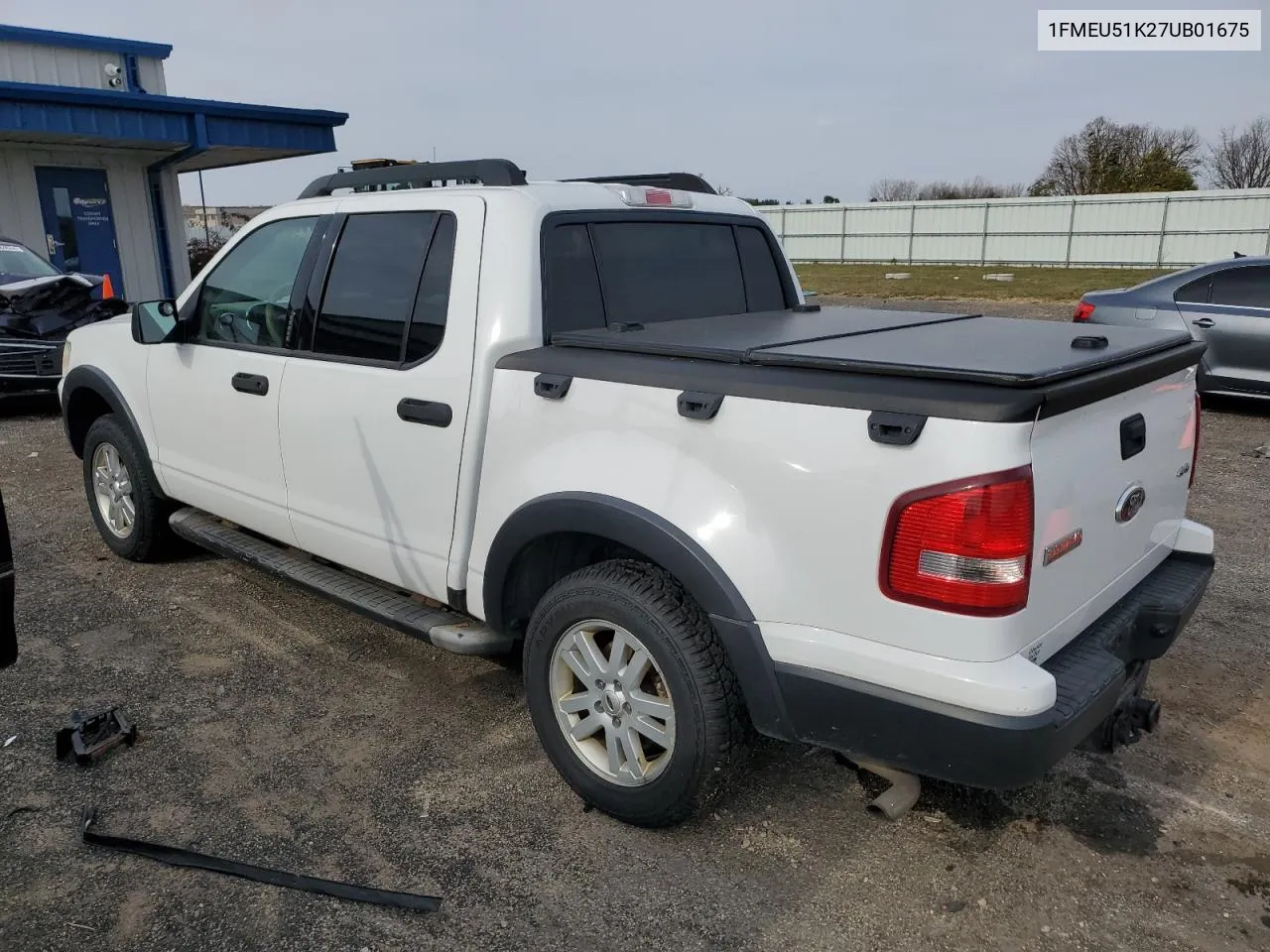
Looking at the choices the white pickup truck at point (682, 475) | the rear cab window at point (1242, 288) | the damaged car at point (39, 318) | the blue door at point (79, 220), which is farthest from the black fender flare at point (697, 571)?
the blue door at point (79, 220)

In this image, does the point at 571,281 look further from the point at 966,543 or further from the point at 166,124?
the point at 166,124

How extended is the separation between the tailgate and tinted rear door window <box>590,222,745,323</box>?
1666 millimetres

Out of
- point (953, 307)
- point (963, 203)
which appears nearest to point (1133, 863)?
point (953, 307)

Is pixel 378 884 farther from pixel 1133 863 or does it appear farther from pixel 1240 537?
pixel 1240 537

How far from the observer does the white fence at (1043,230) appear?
105ft

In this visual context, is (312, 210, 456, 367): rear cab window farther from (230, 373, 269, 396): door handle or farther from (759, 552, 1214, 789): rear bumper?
(759, 552, 1214, 789): rear bumper

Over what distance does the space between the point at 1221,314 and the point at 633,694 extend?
8368mm

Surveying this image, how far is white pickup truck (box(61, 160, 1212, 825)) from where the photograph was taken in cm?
228

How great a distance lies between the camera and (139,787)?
3236 mm

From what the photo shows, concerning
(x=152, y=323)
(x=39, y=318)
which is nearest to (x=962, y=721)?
(x=152, y=323)

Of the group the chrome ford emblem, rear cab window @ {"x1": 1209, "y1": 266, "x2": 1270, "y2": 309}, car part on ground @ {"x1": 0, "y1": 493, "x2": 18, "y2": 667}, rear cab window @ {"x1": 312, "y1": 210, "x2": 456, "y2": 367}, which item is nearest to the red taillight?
the chrome ford emblem

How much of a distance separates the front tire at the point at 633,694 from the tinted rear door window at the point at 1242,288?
329 inches

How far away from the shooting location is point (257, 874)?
9.18 feet

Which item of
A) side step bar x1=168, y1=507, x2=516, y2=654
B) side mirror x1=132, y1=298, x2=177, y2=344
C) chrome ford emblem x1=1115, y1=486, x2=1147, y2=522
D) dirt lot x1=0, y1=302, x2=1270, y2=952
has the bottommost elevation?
dirt lot x1=0, y1=302, x2=1270, y2=952
